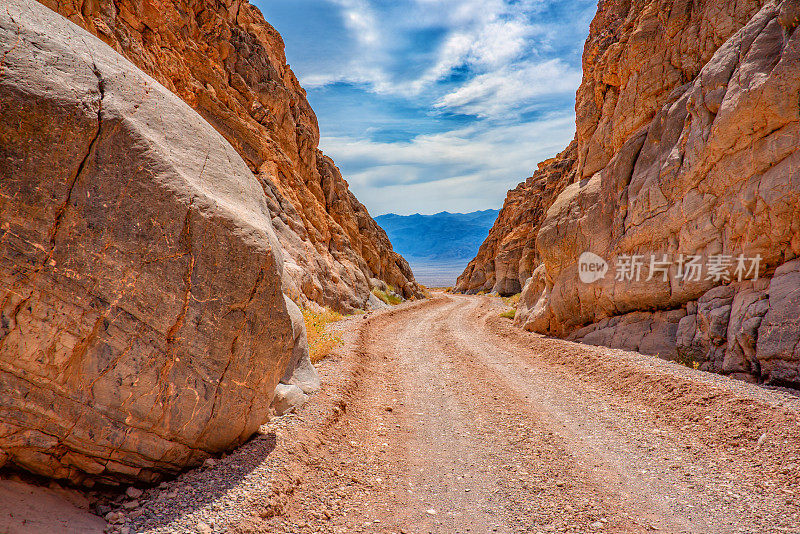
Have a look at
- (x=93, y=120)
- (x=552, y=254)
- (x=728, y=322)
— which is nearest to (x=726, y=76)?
(x=728, y=322)

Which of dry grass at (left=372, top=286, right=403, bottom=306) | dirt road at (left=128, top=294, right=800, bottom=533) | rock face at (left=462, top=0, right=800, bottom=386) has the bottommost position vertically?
dirt road at (left=128, top=294, right=800, bottom=533)

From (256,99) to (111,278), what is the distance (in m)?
25.1

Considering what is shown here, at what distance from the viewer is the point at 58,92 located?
393cm

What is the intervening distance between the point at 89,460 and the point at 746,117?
1392 centimetres

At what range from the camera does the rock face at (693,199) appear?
25.4 ft

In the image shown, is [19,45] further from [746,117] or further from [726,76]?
[726,76]

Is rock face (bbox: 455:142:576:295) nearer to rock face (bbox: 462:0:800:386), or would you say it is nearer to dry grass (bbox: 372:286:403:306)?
dry grass (bbox: 372:286:403:306)

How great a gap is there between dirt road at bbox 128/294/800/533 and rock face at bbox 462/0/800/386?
5.14 ft

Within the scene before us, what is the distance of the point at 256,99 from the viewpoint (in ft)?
82.4

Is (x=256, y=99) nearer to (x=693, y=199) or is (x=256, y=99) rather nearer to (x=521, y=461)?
(x=693, y=199)

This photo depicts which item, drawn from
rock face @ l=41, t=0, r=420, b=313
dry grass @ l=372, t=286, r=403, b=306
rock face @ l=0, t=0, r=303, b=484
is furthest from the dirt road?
dry grass @ l=372, t=286, r=403, b=306

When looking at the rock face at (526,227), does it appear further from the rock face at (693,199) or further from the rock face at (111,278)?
the rock face at (111,278)

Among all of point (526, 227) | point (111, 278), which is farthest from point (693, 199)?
point (526, 227)

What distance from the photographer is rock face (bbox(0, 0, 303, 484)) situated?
12.2ft
